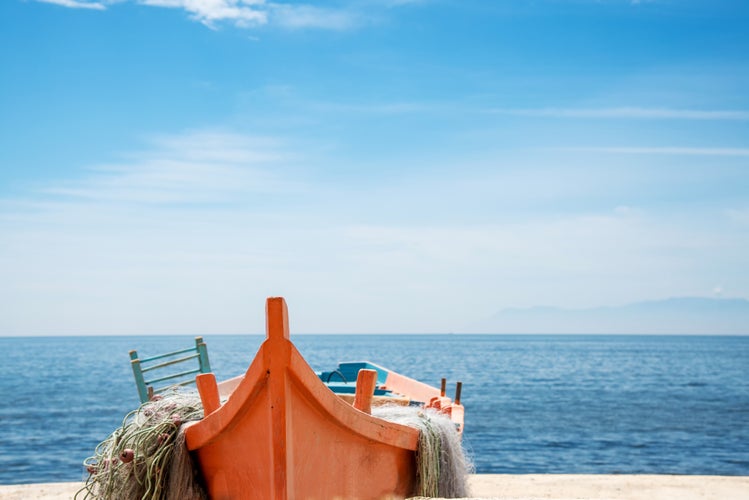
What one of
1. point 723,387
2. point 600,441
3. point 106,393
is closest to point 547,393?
point 723,387

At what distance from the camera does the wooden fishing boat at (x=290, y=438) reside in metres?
5.23

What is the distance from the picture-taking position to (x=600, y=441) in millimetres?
21719

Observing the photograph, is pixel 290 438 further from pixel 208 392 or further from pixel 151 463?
pixel 151 463

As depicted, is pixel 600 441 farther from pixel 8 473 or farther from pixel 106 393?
pixel 106 393

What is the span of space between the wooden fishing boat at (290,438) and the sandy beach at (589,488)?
498 centimetres

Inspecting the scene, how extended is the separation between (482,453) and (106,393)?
2538 cm

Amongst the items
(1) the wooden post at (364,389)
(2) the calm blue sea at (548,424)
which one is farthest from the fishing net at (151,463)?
(2) the calm blue sea at (548,424)

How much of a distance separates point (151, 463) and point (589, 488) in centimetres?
860

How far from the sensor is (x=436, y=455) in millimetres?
6414

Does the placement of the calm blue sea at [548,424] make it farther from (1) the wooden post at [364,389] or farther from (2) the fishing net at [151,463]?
(2) the fishing net at [151,463]

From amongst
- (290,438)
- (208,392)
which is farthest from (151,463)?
(290,438)

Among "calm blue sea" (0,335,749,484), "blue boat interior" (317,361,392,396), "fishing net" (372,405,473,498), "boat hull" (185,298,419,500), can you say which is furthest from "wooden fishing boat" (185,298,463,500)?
"blue boat interior" (317,361,392,396)

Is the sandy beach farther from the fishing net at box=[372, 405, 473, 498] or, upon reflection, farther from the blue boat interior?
the fishing net at box=[372, 405, 473, 498]

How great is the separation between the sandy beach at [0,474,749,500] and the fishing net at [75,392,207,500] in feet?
18.1
